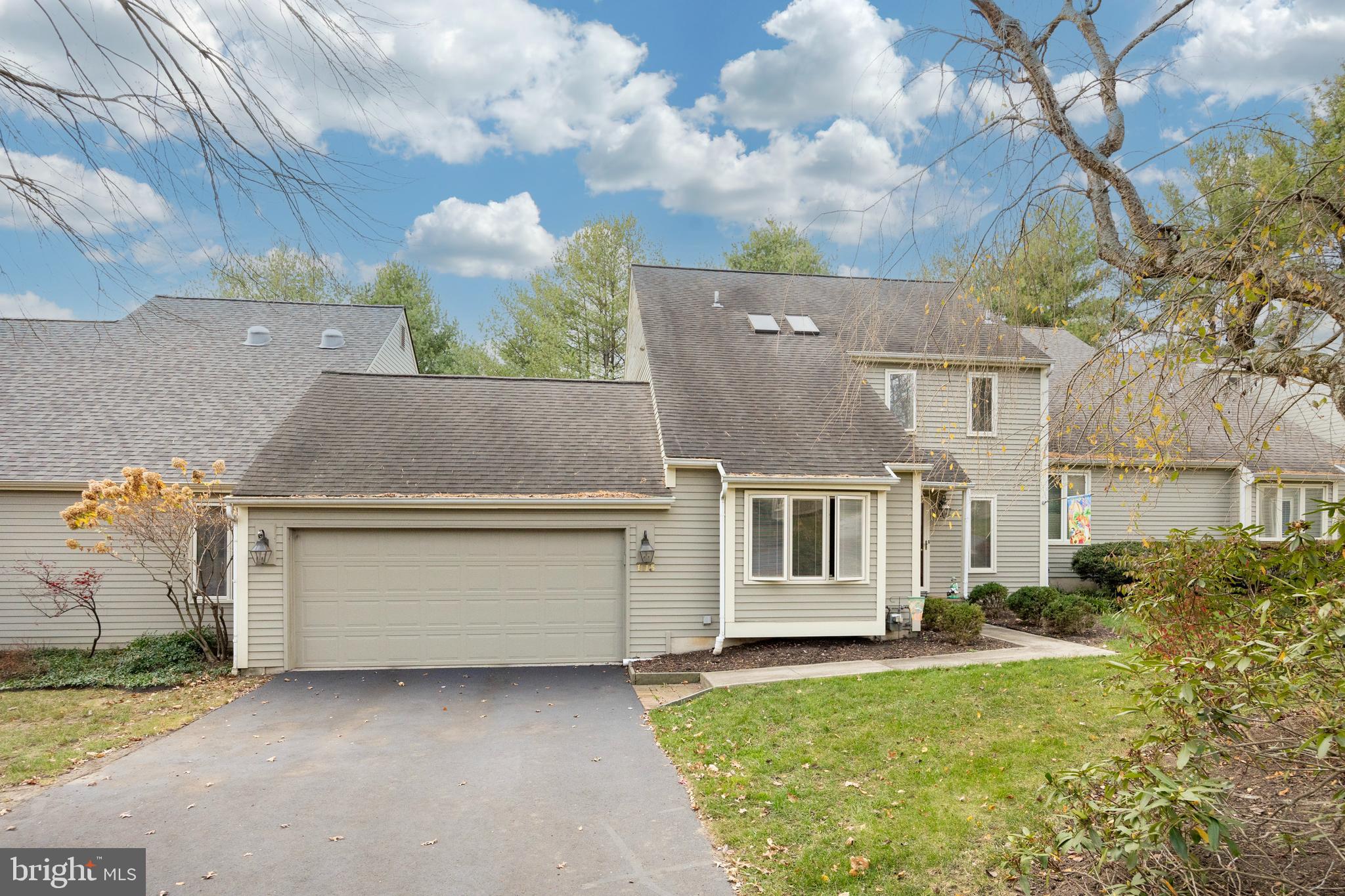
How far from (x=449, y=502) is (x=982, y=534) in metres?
10.8

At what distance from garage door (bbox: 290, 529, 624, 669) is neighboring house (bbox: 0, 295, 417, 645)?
268 centimetres

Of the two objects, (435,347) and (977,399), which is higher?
(435,347)

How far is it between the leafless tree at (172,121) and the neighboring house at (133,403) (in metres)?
→ 5.65

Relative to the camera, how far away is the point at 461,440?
1135 centimetres

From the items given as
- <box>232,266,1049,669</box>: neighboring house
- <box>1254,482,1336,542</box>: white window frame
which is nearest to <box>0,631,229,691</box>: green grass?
<box>232,266,1049,669</box>: neighboring house

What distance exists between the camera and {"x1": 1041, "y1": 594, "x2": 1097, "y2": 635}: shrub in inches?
442

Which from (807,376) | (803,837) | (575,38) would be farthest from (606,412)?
(803,837)

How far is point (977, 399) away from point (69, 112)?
1417cm

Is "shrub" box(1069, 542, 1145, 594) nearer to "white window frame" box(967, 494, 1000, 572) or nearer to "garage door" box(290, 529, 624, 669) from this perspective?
"white window frame" box(967, 494, 1000, 572)

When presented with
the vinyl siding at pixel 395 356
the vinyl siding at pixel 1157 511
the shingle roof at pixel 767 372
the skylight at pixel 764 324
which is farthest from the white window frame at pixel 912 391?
the vinyl siding at pixel 395 356

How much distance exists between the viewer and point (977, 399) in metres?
14.3

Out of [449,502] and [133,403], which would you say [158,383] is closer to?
[133,403]

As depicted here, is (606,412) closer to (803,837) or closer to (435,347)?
(803,837)

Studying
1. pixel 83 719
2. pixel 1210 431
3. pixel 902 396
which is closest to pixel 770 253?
pixel 902 396
